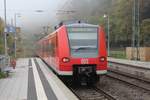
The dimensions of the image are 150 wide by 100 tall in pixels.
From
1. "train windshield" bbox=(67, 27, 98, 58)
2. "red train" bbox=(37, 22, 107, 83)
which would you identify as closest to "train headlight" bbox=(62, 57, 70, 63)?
"red train" bbox=(37, 22, 107, 83)

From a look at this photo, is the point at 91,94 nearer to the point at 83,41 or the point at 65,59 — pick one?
the point at 65,59

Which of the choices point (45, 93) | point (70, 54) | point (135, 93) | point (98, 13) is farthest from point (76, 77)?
point (98, 13)

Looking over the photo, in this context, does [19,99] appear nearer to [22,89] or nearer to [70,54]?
[22,89]

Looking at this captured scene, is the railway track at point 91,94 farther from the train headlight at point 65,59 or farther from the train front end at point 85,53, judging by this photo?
the train headlight at point 65,59

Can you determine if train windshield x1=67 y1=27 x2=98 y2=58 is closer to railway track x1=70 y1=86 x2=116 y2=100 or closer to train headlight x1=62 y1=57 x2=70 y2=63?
train headlight x1=62 y1=57 x2=70 y2=63

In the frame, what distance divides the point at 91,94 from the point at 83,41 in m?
2.75

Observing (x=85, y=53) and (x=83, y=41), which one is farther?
(x=83, y=41)

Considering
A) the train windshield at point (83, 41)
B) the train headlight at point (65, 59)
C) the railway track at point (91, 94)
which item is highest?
the train windshield at point (83, 41)

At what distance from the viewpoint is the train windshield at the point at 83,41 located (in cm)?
1841

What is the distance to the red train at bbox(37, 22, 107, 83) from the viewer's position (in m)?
18.2

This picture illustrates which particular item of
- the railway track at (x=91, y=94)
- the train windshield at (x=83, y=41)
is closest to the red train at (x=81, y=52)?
the train windshield at (x=83, y=41)

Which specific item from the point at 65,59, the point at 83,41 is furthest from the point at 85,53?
the point at 65,59

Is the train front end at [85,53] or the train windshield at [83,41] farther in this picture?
the train windshield at [83,41]

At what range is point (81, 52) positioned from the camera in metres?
18.4
